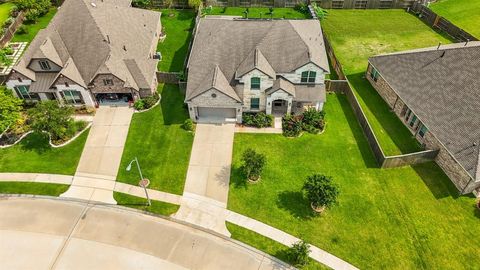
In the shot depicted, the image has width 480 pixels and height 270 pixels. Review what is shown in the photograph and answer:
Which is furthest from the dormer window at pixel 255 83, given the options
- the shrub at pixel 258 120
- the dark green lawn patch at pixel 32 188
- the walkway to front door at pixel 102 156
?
the dark green lawn patch at pixel 32 188

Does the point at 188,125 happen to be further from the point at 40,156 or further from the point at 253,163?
the point at 40,156

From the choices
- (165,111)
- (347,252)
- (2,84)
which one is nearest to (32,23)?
(2,84)

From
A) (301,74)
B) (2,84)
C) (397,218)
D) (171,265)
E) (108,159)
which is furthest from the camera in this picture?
(2,84)

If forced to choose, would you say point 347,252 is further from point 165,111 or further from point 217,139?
point 165,111

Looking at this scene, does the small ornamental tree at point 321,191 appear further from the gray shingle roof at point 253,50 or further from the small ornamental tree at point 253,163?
the gray shingle roof at point 253,50

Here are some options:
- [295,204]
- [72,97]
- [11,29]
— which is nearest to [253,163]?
[295,204]

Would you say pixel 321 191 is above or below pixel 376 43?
below
